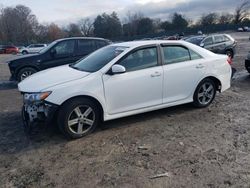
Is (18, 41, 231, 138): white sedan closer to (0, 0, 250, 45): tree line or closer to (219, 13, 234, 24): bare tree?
→ (0, 0, 250, 45): tree line

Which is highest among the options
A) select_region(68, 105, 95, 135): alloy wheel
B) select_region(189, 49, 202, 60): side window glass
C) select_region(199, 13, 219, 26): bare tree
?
select_region(199, 13, 219, 26): bare tree

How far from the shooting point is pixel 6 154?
4375mm

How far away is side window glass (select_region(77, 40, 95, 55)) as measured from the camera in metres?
10.1

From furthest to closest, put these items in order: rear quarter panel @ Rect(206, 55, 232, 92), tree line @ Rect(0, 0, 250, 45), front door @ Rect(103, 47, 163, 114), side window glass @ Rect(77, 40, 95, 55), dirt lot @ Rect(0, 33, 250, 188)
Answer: tree line @ Rect(0, 0, 250, 45) → side window glass @ Rect(77, 40, 95, 55) → rear quarter panel @ Rect(206, 55, 232, 92) → front door @ Rect(103, 47, 163, 114) → dirt lot @ Rect(0, 33, 250, 188)

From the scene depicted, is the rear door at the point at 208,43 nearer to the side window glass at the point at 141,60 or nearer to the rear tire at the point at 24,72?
the rear tire at the point at 24,72

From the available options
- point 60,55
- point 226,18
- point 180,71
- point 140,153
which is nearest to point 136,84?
point 180,71

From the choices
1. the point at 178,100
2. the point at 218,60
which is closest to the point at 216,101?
the point at 218,60

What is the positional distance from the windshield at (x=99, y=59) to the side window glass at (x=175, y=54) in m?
0.91

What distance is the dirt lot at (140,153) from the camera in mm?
3547

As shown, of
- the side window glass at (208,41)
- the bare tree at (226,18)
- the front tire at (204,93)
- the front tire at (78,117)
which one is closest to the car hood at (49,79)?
the front tire at (78,117)

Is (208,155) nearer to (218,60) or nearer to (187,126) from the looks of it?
(187,126)

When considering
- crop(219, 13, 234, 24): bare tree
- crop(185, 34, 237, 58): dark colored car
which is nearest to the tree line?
crop(219, 13, 234, 24): bare tree

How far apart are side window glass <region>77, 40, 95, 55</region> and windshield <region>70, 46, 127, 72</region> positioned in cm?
425

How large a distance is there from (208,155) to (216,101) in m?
2.99
